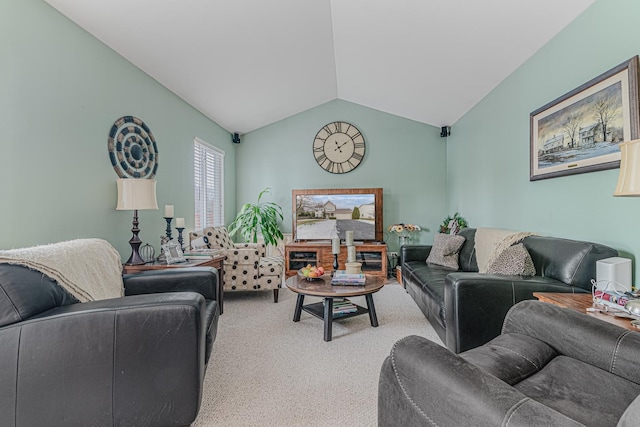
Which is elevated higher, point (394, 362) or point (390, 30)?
point (390, 30)

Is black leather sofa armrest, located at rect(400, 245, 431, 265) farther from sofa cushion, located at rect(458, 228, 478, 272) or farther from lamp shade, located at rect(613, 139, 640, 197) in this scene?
lamp shade, located at rect(613, 139, 640, 197)

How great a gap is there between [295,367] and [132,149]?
2.33 m

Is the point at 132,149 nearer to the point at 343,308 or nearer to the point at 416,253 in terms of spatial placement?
the point at 343,308

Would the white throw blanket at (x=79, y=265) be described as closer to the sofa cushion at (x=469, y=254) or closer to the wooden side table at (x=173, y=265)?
the wooden side table at (x=173, y=265)

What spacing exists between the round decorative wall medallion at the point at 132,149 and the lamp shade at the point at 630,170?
10.6 feet

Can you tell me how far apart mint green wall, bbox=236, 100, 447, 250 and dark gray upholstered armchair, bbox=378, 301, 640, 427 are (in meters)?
3.93

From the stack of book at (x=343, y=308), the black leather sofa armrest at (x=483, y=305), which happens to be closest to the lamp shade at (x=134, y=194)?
the stack of book at (x=343, y=308)

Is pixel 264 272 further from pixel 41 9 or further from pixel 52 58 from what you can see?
pixel 41 9

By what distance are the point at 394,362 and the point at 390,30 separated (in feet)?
9.63

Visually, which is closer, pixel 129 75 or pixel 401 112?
pixel 129 75

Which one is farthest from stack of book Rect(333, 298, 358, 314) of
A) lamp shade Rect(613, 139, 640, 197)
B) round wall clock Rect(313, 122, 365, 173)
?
round wall clock Rect(313, 122, 365, 173)

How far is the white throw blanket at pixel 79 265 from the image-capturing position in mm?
1469

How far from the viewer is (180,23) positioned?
2.54 metres

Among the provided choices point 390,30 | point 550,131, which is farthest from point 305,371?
point 390,30
